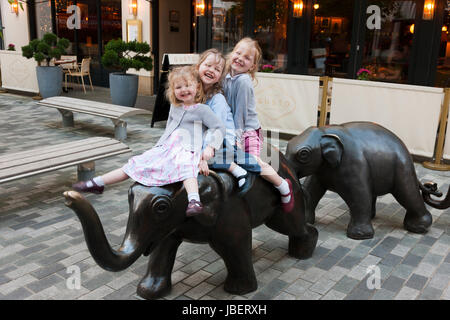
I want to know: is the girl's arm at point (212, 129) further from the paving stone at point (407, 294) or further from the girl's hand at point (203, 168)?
the paving stone at point (407, 294)

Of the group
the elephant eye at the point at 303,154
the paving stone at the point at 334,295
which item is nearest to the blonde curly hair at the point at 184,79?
the elephant eye at the point at 303,154

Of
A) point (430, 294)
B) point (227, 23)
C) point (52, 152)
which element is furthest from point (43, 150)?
point (227, 23)

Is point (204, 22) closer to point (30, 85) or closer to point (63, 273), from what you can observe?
point (30, 85)

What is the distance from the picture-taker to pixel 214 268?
3604 millimetres

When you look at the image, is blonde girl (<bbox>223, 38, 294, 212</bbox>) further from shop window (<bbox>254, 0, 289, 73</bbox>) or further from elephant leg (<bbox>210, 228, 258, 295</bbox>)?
shop window (<bbox>254, 0, 289, 73</bbox>)

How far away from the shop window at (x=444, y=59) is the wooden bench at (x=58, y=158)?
7.07 meters

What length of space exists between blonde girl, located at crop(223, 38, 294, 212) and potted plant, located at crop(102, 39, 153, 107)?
7.61m

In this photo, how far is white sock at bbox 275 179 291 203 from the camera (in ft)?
10.5

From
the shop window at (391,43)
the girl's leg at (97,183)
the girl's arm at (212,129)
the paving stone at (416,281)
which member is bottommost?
the paving stone at (416,281)

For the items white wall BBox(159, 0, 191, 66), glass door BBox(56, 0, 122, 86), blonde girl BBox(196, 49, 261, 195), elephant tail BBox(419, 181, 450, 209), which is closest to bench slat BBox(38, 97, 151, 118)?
blonde girl BBox(196, 49, 261, 195)

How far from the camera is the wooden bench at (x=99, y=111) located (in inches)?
298

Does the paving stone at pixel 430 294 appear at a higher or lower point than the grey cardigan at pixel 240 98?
lower
